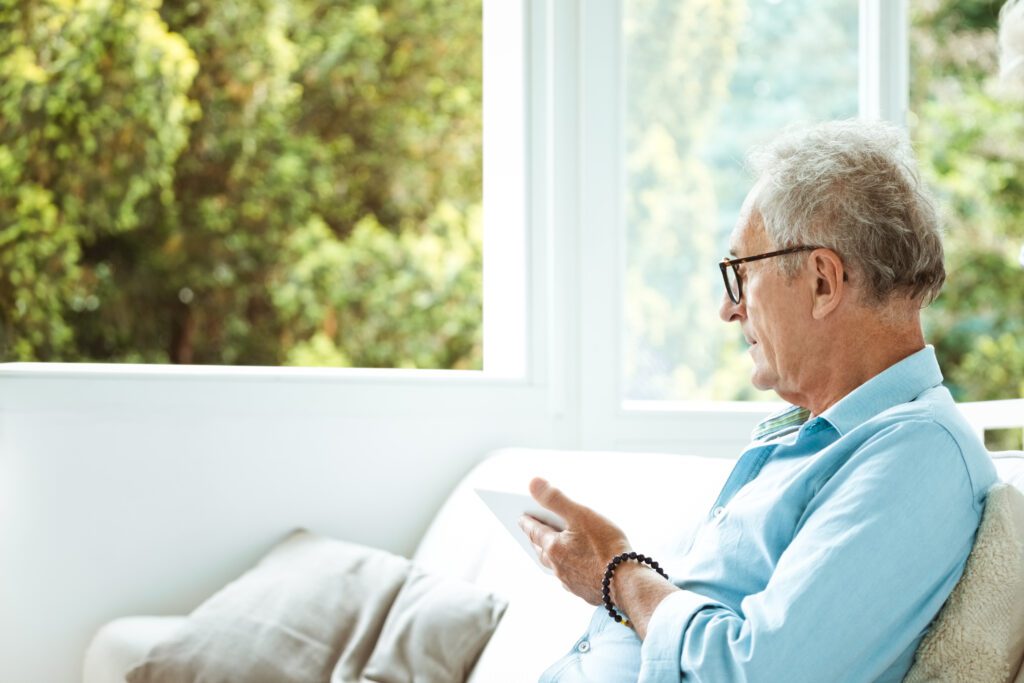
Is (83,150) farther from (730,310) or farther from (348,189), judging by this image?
(730,310)

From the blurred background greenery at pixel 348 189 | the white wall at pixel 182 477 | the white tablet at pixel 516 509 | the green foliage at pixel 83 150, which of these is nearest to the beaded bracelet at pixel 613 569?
the white tablet at pixel 516 509

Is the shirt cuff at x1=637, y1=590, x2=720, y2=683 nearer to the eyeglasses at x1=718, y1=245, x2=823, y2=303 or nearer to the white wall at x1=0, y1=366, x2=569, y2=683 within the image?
the eyeglasses at x1=718, y1=245, x2=823, y2=303

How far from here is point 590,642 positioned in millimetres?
1419

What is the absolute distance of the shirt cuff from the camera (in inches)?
47.3

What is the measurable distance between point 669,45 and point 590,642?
7.56 ft

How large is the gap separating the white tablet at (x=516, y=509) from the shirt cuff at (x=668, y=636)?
8.5 inches

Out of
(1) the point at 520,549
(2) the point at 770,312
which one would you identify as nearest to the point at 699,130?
(1) the point at 520,549

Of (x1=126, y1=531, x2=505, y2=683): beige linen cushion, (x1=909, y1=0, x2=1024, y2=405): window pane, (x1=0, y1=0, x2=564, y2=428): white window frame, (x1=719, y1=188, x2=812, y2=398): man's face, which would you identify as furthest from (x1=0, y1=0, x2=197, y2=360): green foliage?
(x1=909, y1=0, x2=1024, y2=405): window pane

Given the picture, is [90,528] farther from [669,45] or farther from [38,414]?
[669,45]

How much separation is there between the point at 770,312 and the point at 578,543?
1.26 feet

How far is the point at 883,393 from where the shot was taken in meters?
1.30

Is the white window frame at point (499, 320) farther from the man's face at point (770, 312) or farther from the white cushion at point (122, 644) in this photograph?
the man's face at point (770, 312)

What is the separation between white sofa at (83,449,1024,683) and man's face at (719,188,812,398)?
0.94 feet

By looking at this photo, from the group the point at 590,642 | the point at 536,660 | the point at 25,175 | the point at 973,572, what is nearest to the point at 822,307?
the point at 973,572
